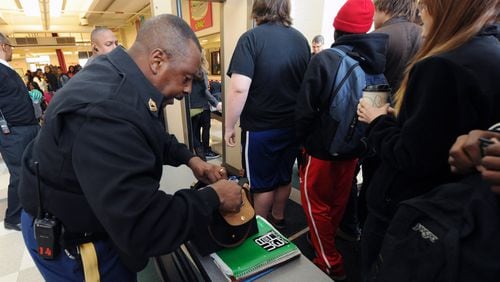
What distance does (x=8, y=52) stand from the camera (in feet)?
7.27

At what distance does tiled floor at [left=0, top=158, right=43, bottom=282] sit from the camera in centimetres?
175

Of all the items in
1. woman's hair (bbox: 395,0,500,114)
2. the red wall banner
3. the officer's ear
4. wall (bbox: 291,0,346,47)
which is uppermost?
the red wall banner

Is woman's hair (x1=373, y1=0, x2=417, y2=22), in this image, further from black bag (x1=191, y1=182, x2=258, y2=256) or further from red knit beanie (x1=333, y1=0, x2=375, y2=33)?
black bag (x1=191, y1=182, x2=258, y2=256)

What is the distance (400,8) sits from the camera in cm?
146

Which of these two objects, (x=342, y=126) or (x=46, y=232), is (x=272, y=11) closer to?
(x=342, y=126)

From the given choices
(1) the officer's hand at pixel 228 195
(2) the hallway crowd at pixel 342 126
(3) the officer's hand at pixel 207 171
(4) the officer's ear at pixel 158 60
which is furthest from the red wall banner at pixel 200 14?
(1) the officer's hand at pixel 228 195

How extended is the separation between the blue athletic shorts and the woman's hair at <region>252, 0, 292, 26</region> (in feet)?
2.41

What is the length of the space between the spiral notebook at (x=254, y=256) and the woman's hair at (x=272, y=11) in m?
1.35

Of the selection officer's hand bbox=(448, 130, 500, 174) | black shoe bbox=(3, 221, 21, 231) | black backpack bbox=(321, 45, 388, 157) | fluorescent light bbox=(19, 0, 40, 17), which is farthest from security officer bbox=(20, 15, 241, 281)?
fluorescent light bbox=(19, 0, 40, 17)

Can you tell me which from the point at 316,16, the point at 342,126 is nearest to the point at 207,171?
the point at 342,126

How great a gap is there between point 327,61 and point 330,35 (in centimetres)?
162

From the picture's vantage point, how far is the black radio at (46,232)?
74 centimetres

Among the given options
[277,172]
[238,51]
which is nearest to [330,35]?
[238,51]

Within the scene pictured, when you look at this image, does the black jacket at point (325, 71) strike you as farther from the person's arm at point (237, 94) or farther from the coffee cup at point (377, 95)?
the person's arm at point (237, 94)
